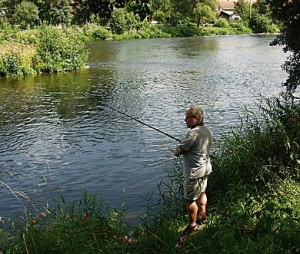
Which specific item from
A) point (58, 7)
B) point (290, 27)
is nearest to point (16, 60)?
point (290, 27)

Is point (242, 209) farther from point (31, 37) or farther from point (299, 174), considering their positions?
point (31, 37)

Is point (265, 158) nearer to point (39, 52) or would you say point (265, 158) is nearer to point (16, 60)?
point (16, 60)

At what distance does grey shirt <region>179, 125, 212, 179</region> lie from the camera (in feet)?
20.9

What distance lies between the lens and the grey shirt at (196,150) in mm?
6367

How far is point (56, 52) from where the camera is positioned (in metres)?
30.9

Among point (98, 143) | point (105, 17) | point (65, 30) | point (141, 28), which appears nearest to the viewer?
point (105, 17)

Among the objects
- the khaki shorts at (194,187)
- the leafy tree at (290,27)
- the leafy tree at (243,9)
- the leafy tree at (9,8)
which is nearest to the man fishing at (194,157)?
the khaki shorts at (194,187)

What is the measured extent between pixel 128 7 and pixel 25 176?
24.6ft

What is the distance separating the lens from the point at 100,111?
18938 millimetres

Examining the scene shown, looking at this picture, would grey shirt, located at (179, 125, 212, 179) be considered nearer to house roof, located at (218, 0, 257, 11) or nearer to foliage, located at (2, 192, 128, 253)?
foliage, located at (2, 192, 128, 253)

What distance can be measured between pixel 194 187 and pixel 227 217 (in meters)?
0.61

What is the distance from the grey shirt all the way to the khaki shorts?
77 millimetres

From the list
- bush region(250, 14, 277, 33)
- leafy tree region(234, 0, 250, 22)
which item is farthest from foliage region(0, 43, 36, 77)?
leafy tree region(234, 0, 250, 22)

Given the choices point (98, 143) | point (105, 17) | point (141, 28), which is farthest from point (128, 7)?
point (141, 28)
